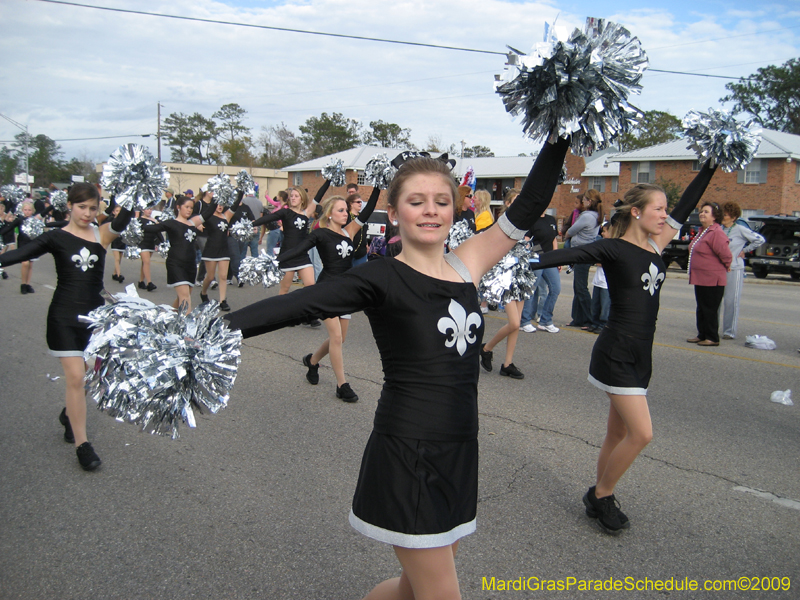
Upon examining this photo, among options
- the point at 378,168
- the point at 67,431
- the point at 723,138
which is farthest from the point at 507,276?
the point at 378,168

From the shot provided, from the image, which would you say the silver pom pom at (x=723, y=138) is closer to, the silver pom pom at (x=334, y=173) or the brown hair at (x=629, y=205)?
the brown hair at (x=629, y=205)

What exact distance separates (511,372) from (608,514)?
325cm

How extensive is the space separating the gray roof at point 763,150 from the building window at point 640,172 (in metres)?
0.51

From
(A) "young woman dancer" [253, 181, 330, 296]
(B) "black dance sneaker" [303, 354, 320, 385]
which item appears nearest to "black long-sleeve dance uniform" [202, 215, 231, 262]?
(A) "young woman dancer" [253, 181, 330, 296]

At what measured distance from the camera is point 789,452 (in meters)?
4.65

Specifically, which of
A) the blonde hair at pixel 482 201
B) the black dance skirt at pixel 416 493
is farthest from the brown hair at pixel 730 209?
the black dance skirt at pixel 416 493

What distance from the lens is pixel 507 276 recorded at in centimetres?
440

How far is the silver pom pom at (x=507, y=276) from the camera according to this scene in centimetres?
421

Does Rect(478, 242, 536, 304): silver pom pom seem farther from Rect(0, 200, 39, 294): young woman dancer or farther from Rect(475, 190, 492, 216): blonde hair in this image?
Rect(0, 200, 39, 294): young woman dancer

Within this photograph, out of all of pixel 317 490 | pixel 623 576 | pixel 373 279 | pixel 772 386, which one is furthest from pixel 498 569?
pixel 772 386

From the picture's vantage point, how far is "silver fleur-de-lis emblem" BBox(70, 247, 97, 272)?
14.4 ft

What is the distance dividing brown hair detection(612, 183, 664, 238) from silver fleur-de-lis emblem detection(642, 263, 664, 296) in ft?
1.04

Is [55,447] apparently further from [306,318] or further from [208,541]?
[306,318]

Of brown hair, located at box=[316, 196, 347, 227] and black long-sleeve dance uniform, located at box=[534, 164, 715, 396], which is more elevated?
brown hair, located at box=[316, 196, 347, 227]
